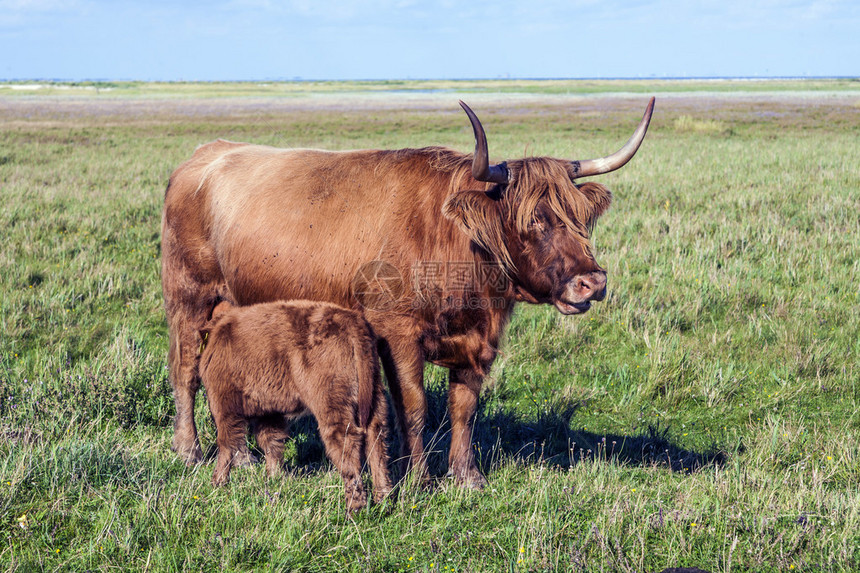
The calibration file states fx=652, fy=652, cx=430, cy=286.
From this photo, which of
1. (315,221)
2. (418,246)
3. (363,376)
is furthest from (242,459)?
(418,246)

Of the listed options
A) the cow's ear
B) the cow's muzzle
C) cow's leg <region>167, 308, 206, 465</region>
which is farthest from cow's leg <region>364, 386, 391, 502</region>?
cow's leg <region>167, 308, 206, 465</region>

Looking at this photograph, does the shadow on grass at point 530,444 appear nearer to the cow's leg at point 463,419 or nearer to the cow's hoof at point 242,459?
the cow's leg at point 463,419

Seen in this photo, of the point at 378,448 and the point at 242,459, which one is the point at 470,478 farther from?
the point at 242,459

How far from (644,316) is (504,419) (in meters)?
2.28

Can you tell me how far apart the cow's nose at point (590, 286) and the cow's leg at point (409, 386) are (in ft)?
Answer: 3.22

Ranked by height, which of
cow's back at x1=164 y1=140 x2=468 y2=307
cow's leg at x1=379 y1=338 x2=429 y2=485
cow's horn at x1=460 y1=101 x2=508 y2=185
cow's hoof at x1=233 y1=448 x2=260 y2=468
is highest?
cow's horn at x1=460 y1=101 x2=508 y2=185

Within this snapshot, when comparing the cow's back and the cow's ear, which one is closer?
the cow's ear

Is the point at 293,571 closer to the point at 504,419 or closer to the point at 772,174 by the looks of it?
the point at 504,419

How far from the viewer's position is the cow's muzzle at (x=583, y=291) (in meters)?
3.54

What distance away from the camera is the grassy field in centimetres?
291

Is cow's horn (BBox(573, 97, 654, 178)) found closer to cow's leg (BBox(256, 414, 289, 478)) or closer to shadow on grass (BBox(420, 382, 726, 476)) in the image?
shadow on grass (BBox(420, 382, 726, 476))

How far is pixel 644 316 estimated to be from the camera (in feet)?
21.1

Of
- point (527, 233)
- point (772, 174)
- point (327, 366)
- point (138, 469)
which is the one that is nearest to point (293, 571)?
point (327, 366)

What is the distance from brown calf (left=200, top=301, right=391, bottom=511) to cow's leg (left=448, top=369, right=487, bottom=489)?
672 mm
